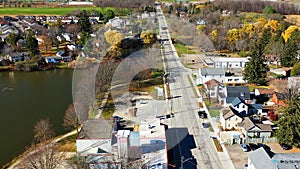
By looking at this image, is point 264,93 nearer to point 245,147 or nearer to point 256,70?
point 256,70

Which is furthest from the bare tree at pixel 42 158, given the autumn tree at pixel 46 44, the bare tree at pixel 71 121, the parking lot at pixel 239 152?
the autumn tree at pixel 46 44

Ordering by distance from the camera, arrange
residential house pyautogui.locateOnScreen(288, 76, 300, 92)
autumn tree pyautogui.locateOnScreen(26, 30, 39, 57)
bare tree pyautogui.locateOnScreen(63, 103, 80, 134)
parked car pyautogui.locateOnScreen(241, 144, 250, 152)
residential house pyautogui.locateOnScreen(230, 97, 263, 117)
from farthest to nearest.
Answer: autumn tree pyautogui.locateOnScreen(26, 30, 39, 57) < residential house pyautogui.locateOnScreen(288, 76, 300, 92) < residential house pyautogui.locateOnScreen(230, 97, 263, 117) < bare tree pyautogui.locateOnScreen(63, 103, 80, 134) < parked car pyautogui.locateOnScreen(241, 144, 250, 152)

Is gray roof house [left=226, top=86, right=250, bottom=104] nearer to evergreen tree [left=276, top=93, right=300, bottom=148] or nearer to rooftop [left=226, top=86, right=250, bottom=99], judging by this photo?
rooftop [left=226, top=86, right=250, bottom=99]

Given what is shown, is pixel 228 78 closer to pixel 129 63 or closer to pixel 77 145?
pixel 129 63

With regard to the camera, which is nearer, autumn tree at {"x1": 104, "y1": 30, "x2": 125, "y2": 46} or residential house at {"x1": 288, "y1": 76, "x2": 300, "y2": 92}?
residential house at {"x1": 288, "y1": 76, "x2": 300, "y2": 92}

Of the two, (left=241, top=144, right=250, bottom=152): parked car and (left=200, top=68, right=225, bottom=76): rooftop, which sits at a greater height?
(left=200, top=68, right=225, bottom=76): rooftop

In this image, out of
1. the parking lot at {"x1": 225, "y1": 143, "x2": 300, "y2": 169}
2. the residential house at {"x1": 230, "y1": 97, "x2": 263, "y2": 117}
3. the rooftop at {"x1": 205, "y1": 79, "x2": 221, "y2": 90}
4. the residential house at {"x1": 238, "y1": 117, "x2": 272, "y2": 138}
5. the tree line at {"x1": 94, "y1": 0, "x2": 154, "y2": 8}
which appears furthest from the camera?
the tree line at {"x1": 94, "y1": 0, "x2": 154, "y2": 8}

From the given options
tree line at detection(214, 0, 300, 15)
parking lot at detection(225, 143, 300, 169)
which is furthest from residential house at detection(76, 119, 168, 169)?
tree line at detection(214, 0, 300, 15)

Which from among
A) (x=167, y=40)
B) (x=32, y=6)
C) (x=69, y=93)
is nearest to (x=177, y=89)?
(x=69, y=93)
